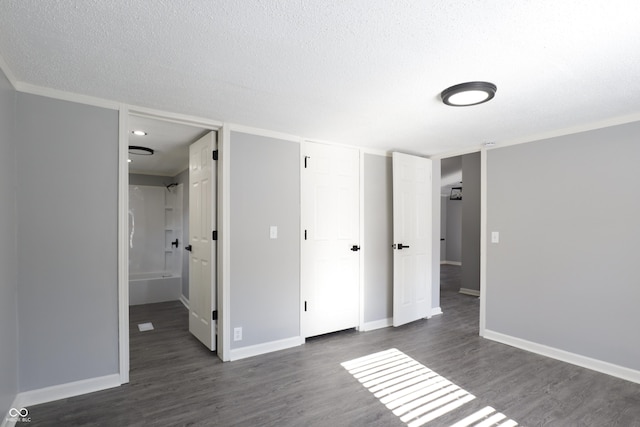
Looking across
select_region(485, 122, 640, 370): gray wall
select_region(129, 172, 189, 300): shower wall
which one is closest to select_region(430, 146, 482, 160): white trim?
select_region(485, 122, 640, 370): gray wall

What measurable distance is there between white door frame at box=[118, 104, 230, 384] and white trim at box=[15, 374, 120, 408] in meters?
0.09

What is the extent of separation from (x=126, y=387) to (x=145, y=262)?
380 cm

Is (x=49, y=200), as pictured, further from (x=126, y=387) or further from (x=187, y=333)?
(x=187, y=333)

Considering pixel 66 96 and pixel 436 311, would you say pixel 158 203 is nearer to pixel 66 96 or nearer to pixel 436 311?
pixel 66 96

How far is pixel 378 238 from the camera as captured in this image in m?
4.07

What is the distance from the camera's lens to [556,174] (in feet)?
10.4

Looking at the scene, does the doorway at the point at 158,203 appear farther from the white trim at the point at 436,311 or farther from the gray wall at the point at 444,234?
the gray wall at the point at 444,234

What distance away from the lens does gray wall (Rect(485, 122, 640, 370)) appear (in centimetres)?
276

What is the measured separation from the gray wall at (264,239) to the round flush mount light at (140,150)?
5.01 ft

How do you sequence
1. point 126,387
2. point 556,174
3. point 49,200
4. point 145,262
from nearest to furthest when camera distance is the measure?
point 49,200 → point 126,387 → point 556,174 → point 145,262

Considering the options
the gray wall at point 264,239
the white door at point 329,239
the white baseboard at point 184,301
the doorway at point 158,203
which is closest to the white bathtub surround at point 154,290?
the doorway at point 158,203

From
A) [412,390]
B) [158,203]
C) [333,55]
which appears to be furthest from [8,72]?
[158,203]

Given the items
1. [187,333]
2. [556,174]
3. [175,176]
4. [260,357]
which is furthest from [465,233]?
[175,176]

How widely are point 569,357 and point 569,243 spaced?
108 centimetres
